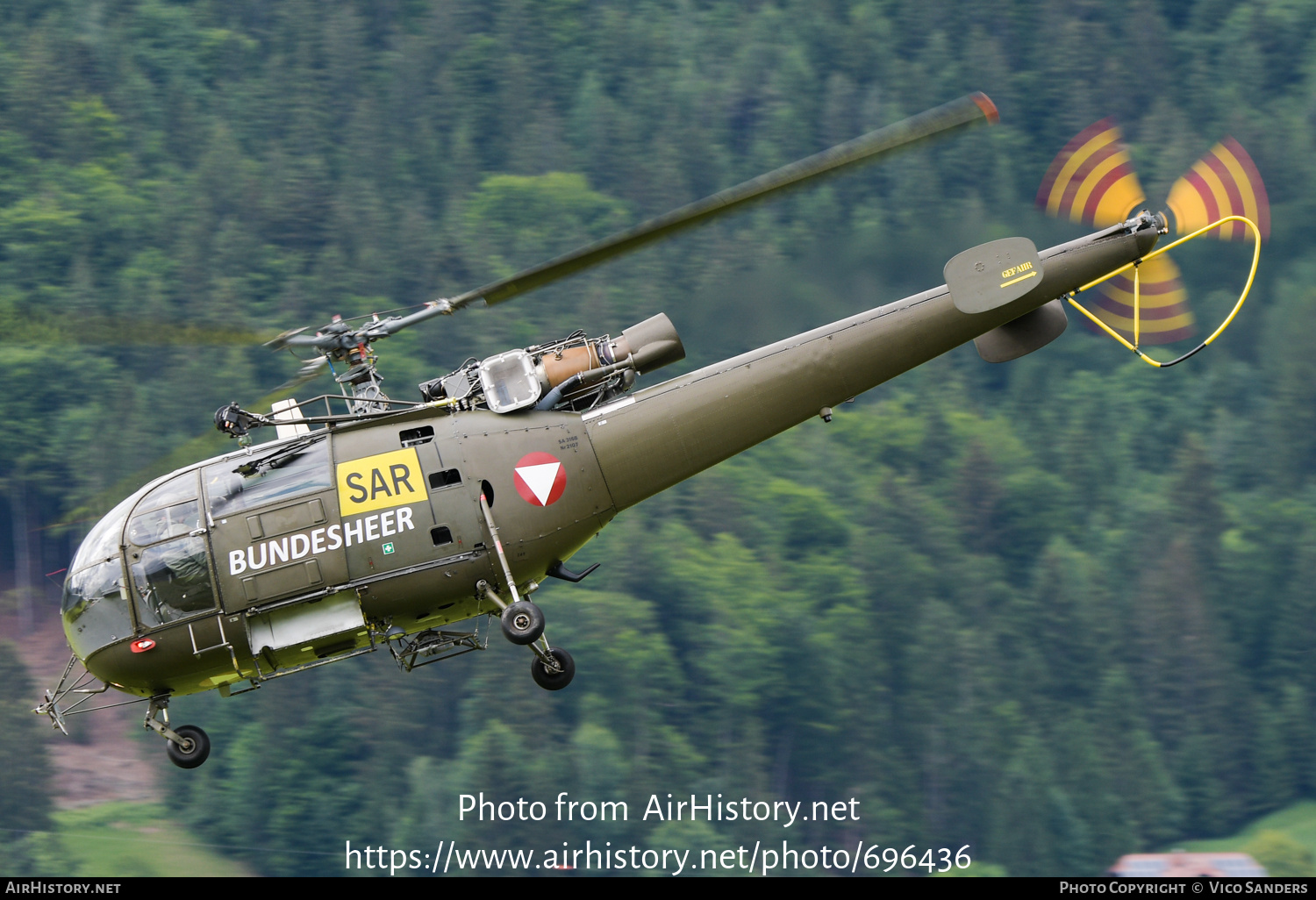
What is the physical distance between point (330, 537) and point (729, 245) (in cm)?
5728

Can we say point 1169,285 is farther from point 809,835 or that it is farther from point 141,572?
point 809,835

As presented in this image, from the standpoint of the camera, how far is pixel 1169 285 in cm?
2162

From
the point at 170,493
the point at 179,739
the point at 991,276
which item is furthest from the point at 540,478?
the point at 991,276

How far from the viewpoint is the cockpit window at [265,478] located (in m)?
20.0

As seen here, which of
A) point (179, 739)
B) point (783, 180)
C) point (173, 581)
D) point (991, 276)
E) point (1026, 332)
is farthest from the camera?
point (1026, 332)

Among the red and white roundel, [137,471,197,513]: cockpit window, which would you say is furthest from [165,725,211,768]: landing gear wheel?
the red and white roundel

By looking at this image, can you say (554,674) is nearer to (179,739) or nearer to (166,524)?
(179,739)

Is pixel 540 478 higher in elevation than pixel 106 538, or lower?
lower

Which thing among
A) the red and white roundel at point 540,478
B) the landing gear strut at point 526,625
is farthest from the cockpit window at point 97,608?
the red and white roundel at point 540,478

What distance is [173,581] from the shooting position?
65.6 feet

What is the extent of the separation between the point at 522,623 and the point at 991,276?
6.81 m

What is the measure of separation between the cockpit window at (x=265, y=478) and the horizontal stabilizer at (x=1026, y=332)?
8132 mm

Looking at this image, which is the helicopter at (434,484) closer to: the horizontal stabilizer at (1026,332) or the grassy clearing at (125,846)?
the horizontal stabilizer at (1026,332)
